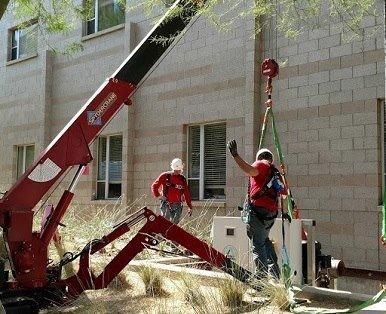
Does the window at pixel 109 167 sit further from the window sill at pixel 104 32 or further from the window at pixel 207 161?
the window sill at pixel 104 32

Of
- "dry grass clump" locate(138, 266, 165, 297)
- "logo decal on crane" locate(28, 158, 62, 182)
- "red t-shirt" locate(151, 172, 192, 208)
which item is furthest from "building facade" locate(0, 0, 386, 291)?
"dry grass clump" locate(138, 266, 165, 297)

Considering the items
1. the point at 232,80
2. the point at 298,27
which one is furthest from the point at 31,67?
the point at 298,27

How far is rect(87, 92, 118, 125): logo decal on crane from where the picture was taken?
280 inches

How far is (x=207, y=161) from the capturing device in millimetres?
13797

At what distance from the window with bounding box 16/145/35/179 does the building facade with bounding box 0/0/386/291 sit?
0.04 m

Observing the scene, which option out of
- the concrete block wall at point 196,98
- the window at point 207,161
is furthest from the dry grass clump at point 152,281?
the window at point 207,161

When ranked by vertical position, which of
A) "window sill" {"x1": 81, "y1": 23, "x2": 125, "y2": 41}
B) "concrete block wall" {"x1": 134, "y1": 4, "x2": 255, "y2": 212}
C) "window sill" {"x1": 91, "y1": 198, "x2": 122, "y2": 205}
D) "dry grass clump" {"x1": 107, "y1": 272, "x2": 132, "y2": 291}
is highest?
"window sill" {"x1": 81, "y1": 23, "x2": 125, "y2": 41}

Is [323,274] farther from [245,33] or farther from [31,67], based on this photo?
[31,67]

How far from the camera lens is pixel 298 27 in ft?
38.3

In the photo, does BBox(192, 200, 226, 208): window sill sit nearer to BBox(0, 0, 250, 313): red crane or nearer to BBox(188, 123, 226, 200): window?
BBox(188, 123, 226, 200): window

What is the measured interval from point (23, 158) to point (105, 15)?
5.80 metres

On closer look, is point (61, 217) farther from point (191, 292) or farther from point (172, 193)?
point (172, 193)

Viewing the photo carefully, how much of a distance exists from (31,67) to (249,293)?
14.5 meters

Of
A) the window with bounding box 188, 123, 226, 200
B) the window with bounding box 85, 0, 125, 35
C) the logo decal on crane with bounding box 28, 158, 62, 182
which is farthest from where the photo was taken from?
the window with bounding box 85, 0, 125, 35
